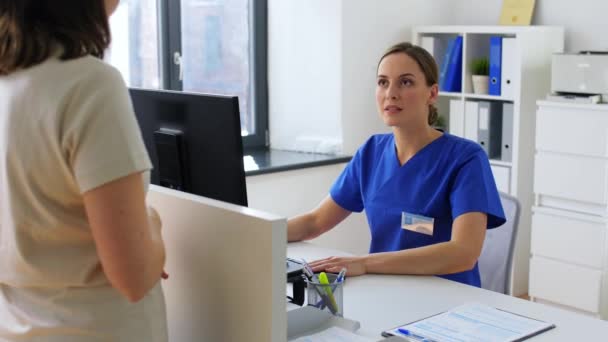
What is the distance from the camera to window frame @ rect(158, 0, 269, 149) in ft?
12.6

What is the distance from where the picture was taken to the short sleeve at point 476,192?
85.8 inches

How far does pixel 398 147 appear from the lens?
2.42 m

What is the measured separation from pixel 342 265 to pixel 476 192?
1.36 ft

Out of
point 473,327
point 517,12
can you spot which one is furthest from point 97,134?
point 517,12

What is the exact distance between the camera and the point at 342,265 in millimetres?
2094

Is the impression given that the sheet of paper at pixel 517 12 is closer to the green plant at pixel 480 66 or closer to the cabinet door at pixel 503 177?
the green plant at pixel 480 66

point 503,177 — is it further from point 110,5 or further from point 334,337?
point 110,5

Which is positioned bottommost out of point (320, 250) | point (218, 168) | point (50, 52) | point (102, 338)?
point (320, 250)

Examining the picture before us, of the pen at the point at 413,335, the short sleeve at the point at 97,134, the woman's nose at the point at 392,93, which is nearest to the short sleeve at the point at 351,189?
the woman's nose at the point at 392,93

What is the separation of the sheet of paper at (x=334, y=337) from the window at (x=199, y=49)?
2.28 metres

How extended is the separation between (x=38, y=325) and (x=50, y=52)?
0.40 m

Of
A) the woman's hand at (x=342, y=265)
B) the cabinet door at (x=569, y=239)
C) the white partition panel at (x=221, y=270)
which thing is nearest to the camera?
the white partition panel at (x=221, y=270)

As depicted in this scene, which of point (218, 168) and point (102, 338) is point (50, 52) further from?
point (218, 168)

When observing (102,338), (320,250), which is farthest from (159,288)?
(320,250)
